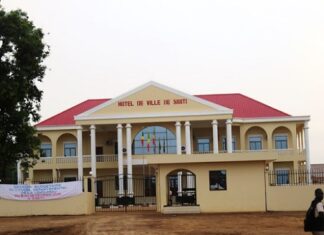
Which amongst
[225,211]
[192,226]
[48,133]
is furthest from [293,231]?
[48,133]

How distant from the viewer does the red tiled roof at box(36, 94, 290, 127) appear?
5178cm

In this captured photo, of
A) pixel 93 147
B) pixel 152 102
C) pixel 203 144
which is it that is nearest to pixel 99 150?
pixel 93 147

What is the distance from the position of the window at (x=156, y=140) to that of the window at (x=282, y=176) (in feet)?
27.4

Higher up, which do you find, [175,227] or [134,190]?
[134,190]

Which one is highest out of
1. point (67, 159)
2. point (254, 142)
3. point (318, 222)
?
point (254, 142)

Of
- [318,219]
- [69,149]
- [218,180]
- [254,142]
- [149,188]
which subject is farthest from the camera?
[69,149]

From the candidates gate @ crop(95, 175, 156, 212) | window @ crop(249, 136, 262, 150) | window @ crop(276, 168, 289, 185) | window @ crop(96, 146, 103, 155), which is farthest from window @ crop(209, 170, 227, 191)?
window @ crop(96, 146, 103, 155)

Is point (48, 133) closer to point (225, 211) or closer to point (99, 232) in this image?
point (225, 211)

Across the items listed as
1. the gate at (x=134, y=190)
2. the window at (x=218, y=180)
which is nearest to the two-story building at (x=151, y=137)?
the gate at (x=134, y=190)

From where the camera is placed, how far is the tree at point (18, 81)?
32.2 m

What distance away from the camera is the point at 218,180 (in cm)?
3186

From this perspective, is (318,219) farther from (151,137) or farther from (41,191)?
(151,137)

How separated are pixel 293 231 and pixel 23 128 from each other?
59.8 feet

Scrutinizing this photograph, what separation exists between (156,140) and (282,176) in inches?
402
